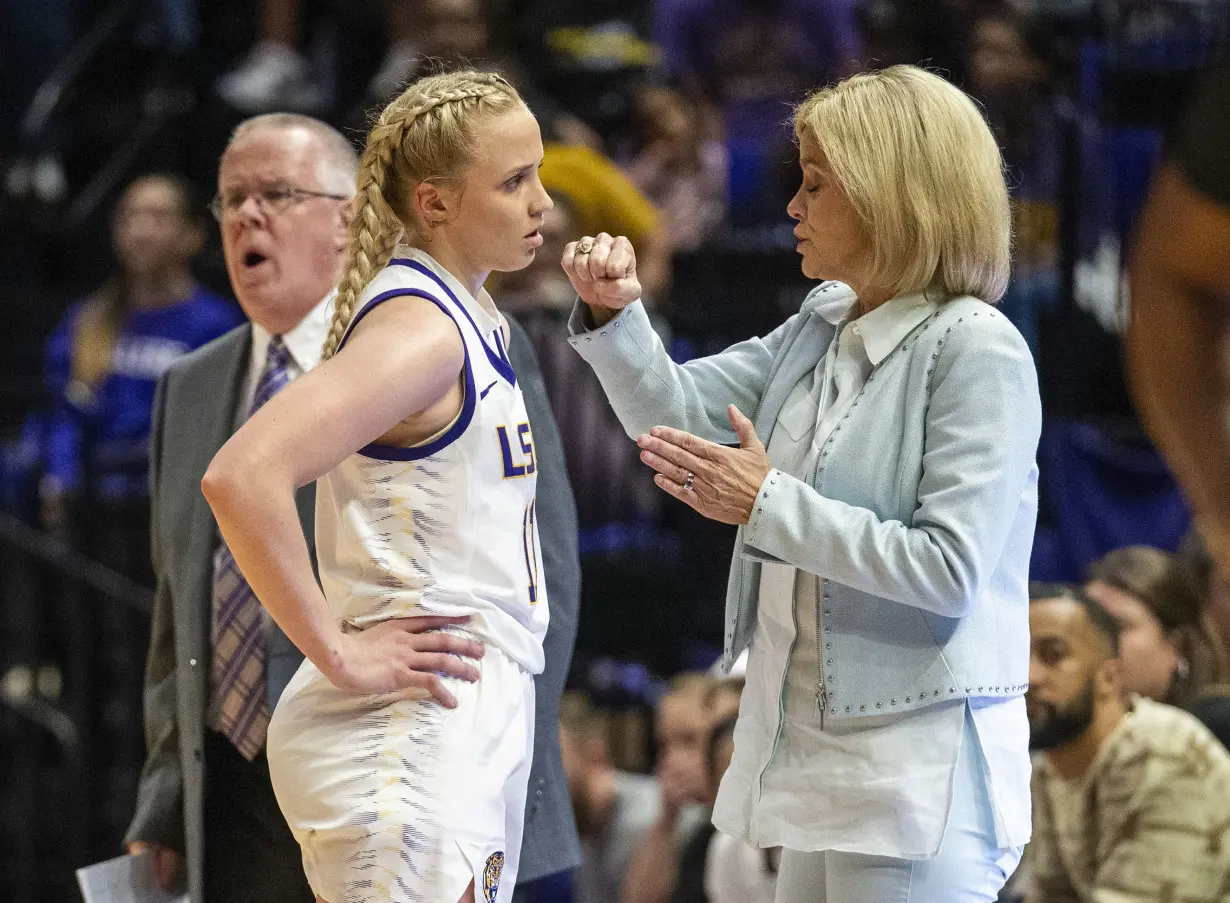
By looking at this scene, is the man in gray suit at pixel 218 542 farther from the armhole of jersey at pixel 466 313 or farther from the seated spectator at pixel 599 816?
the seated spectator at pixel 599 816

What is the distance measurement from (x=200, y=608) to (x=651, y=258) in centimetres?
300

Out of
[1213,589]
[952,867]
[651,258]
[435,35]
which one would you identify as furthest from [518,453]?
[435,35]

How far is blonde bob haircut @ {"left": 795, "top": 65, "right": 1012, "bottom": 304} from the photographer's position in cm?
219

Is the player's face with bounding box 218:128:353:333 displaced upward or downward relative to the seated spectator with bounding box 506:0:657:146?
downward

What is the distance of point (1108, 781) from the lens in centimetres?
357

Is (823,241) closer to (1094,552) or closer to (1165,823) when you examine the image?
(1165,823)

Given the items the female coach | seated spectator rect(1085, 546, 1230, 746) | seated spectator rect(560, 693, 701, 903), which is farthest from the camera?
seated spectator rect(560, 693, 701, 903)

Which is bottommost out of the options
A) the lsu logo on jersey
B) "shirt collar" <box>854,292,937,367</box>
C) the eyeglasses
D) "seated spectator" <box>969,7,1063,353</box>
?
the lsu logo on jersey

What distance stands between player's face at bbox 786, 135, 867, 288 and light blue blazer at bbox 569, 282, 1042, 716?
14 centimetres

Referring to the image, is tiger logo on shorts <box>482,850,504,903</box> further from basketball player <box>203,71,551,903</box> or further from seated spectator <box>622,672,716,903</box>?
seated spectator <box>622,672,716,903</box>

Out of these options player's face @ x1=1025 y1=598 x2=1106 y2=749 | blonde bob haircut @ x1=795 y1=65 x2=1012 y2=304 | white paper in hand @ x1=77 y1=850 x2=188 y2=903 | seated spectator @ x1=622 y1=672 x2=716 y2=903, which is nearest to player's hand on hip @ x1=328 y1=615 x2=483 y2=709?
blonde bob haircut @ x1=795 y1=65 x2=1012 y2=304

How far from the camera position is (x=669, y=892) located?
447 cm

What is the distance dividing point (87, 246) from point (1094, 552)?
4.22m

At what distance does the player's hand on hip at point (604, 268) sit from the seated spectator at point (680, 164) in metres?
3.82
